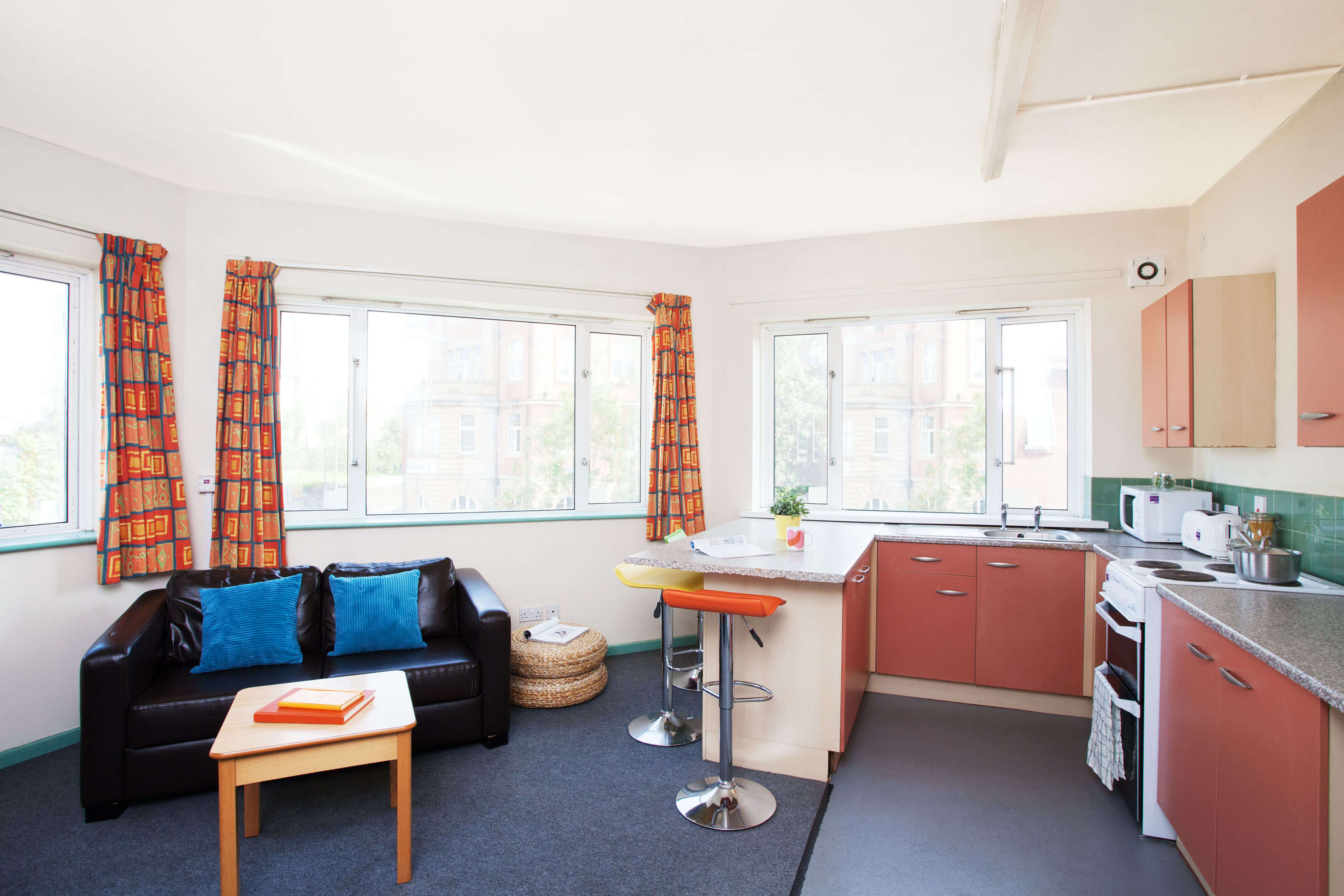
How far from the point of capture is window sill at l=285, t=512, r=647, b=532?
374cm

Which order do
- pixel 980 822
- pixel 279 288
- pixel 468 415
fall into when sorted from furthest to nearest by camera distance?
1. pixel 468 415
2. pixel 279 288
3. pixel 980 822

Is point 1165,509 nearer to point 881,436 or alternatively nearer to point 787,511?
point 881,436

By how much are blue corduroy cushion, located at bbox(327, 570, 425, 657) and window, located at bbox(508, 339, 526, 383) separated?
1.59m

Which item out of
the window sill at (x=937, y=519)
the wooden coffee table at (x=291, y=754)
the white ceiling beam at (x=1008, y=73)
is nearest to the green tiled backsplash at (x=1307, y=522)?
the window sill at (x=937, y=519)

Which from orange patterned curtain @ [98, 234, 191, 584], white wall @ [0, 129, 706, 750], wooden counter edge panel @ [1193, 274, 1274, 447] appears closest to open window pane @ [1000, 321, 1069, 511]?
wooden counter edge panel @ [1193, 274, 1274, 447]

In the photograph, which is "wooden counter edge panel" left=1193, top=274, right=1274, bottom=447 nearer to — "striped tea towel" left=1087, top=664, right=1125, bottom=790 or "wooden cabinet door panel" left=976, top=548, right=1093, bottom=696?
"wooden cabinet door panel" left=976, top=548, right=1093, bottom=696

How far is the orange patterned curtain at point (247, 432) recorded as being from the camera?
346cm

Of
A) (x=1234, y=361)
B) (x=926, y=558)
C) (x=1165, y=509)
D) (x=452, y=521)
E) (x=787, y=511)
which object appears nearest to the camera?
(x=1234, y=361)

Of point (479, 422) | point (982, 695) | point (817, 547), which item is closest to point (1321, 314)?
point (817, 547)

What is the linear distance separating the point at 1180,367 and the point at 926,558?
1473mm

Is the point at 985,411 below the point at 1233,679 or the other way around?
the other way around

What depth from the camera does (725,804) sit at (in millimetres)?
2471

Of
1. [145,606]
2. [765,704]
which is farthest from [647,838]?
[145,606]

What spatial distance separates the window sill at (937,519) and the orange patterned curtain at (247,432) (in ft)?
9.42
